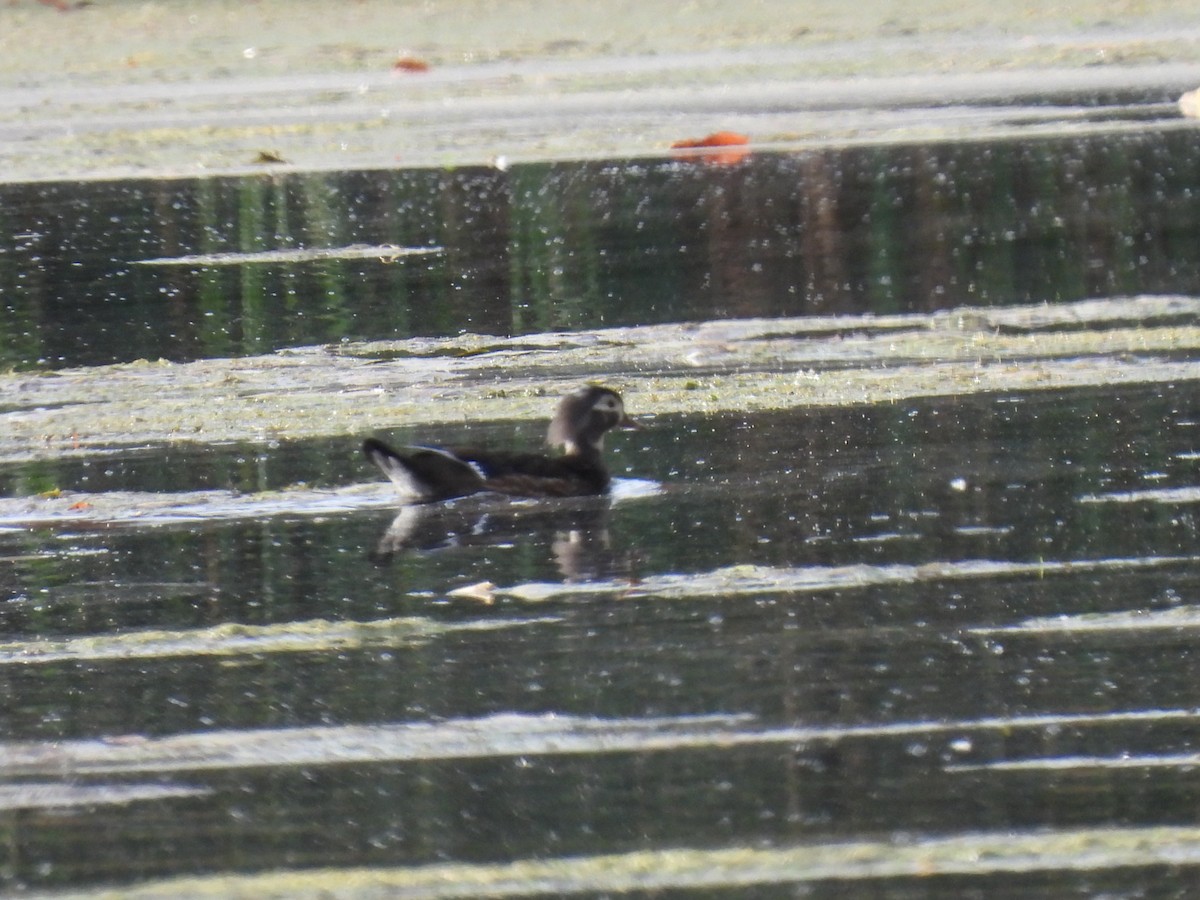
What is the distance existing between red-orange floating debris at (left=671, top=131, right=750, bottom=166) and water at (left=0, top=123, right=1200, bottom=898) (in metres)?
6.36

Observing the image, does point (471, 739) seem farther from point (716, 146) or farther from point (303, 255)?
point (716, 146)

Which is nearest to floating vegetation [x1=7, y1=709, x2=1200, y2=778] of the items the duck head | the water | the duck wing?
the water

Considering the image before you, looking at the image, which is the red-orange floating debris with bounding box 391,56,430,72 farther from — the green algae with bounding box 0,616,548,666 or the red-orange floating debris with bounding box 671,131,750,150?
the green algae with bounding box 0,616,548,666

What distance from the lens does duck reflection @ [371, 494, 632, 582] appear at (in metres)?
6.97

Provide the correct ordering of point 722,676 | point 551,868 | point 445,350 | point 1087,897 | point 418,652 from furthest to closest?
point 445,350
point 418,652
point 722,676
point 551,868
point 1087,897

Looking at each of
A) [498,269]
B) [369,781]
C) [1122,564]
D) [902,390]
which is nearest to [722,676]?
[369,781]

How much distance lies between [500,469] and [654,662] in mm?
2365

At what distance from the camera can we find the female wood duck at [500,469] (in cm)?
786

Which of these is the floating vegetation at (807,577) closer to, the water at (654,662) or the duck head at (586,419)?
the water at (654,662)

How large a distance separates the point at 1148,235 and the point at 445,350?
3939mm

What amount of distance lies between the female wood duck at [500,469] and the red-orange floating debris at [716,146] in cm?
937

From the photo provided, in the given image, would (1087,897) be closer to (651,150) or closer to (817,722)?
Result: (817,722)

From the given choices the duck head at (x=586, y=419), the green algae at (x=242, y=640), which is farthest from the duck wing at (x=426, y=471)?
the green algae at (x=242, y=640)

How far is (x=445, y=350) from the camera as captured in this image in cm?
1068
